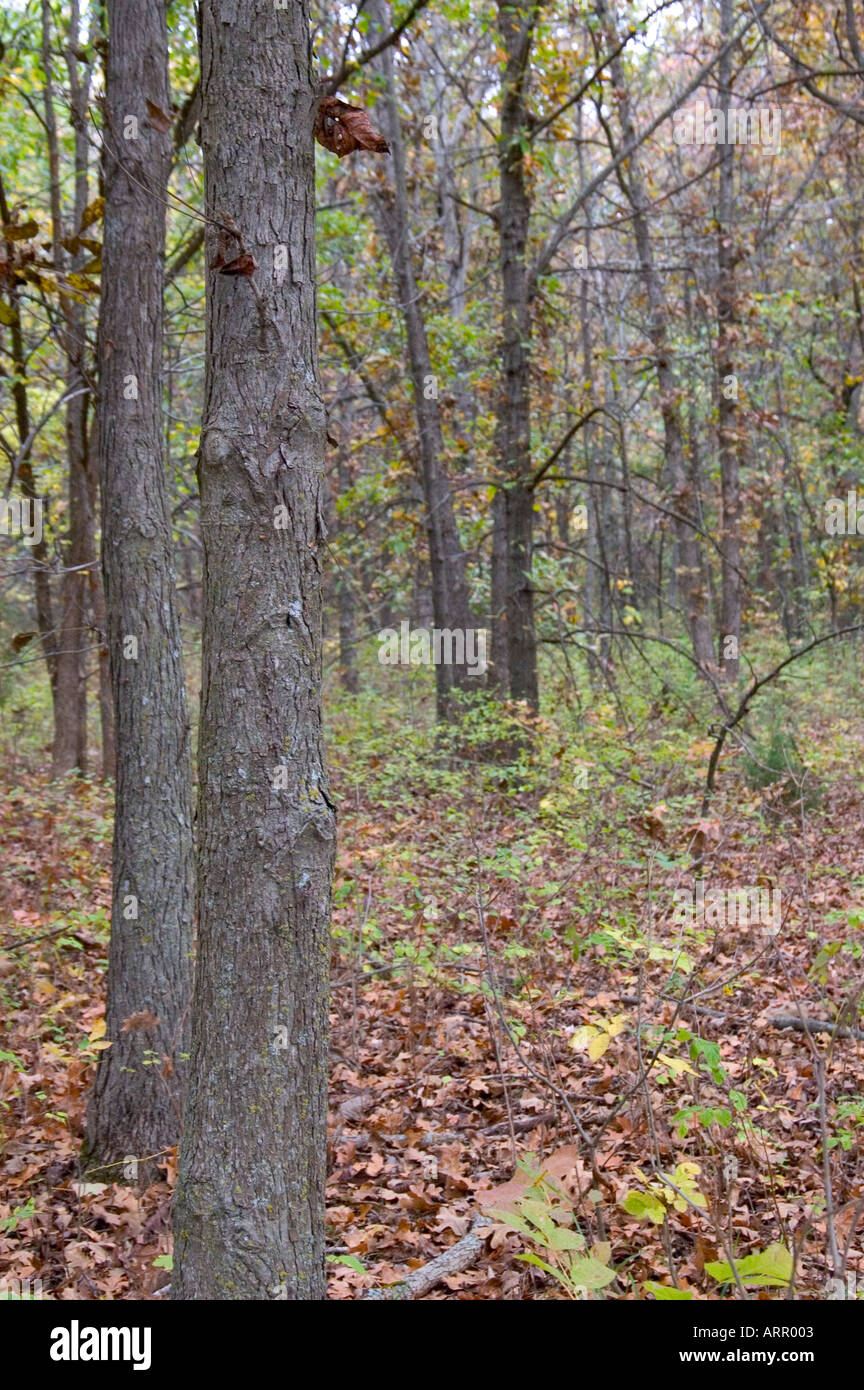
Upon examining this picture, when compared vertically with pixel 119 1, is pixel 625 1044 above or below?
below

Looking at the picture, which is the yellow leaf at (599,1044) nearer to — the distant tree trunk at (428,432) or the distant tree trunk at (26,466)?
the distant tree trunk at (26,466)

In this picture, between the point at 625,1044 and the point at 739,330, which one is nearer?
the point at 625,1044

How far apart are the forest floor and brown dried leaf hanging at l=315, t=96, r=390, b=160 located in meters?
2.86

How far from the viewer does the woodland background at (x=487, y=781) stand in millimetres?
3879

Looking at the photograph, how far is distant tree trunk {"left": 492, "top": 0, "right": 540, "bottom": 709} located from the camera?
426 inches

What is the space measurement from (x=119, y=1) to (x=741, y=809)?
665 cm

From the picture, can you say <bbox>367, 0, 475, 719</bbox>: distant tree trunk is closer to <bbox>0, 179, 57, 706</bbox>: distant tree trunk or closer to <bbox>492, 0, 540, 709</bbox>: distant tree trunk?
<bbox>492, 0, 540, 709</bbox>: distant tree trunk

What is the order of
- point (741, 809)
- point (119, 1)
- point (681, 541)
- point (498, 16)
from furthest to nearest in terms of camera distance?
point (681, 541) → point (498, 16) → point (741, 809) → point (119, 1)

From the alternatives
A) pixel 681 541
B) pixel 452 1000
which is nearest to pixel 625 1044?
pixel 452 1000

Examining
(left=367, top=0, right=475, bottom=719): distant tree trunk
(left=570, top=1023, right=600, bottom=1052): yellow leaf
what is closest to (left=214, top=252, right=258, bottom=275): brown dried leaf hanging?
(left=570, top=1023, right=600, bottom=1052): yellow leaf

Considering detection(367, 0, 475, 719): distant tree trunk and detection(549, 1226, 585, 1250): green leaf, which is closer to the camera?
detection(549, 1226, 585, 1250): green leaf

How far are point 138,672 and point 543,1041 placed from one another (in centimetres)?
243

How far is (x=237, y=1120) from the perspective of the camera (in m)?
2.68

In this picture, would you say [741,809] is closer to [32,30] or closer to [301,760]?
[301,760]
